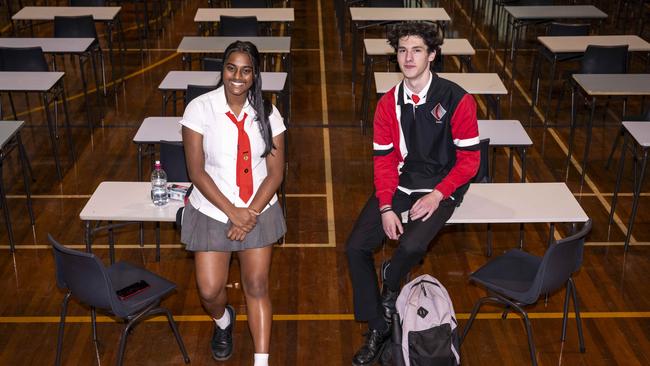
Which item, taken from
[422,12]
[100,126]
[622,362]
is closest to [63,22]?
[100,126]

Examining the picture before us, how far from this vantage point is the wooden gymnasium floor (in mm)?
4758

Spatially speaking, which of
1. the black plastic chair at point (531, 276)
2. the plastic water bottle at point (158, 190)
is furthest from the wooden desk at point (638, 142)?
the plastic water bottle at point (158, 190)

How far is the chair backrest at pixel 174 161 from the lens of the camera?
5.23 metres

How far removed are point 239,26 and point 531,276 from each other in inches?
200

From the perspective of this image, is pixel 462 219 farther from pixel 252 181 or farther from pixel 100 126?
pixel 100 126

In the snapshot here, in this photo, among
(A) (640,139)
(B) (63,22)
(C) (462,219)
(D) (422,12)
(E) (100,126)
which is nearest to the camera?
(C) (462,219)

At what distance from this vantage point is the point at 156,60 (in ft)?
33.1

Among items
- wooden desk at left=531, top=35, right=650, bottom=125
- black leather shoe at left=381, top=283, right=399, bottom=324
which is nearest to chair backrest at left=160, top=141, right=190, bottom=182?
black leather shoe at left=381, top=283, right=399, bottom=324

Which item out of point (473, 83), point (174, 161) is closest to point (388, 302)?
point (174, 161)

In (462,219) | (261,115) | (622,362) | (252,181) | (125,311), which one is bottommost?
(622,362)

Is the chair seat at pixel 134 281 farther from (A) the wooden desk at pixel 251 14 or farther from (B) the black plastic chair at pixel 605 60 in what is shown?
(A) the wooden desk at pixel 251 14

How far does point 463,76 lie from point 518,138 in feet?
4.39

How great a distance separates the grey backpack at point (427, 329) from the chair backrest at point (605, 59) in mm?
4058

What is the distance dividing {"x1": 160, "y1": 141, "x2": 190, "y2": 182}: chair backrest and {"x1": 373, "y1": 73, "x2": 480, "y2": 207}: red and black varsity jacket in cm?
132
